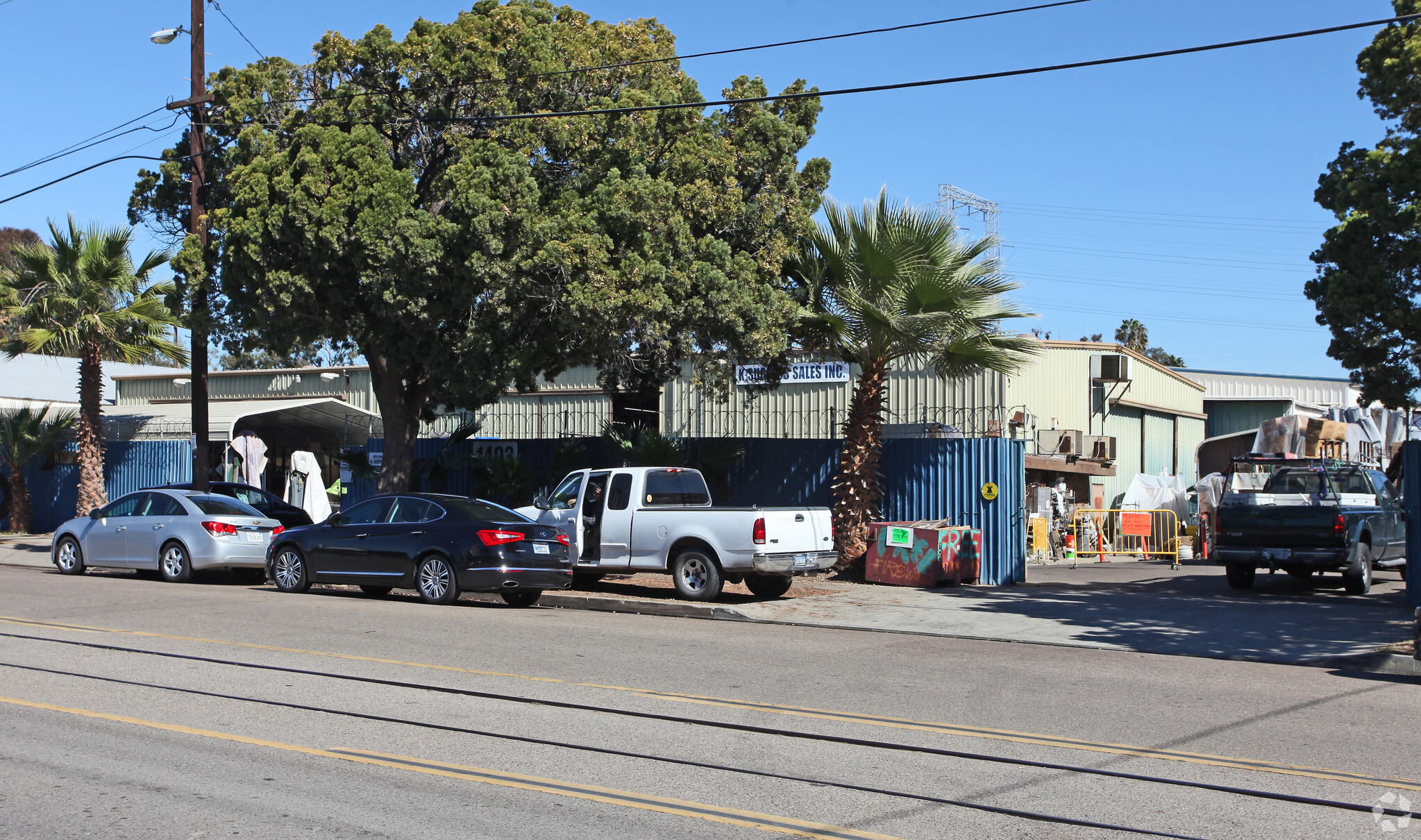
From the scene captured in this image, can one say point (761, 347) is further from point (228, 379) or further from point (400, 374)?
point (228, 379)

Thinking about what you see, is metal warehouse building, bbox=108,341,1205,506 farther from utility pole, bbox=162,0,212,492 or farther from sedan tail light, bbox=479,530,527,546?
sedan tail light, bbox=479,530,527,546

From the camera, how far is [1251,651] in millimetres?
12164

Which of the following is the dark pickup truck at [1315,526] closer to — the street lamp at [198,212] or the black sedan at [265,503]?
the black sedan at [265,503]

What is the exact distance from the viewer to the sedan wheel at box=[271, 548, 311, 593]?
17312 mm

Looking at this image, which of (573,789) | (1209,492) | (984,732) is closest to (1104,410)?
(1209,492)

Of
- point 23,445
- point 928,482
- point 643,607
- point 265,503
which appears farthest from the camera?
point 23,445

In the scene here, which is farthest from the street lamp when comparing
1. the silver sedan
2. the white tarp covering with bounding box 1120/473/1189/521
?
the white tarp covering with bounding box 1120/473/1189/521

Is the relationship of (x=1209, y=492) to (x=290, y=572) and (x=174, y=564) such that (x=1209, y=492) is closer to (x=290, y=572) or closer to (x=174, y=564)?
(x=290, y=572)

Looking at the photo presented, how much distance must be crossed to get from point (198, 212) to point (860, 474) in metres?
12.3

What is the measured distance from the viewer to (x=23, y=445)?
94.8 ft

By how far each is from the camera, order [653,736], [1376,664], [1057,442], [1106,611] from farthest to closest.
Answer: [1057,442] → [1106,611] → [1376,664] → [653,736]

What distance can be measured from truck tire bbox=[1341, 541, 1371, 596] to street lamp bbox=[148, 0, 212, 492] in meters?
18.5

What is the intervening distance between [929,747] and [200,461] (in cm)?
1799

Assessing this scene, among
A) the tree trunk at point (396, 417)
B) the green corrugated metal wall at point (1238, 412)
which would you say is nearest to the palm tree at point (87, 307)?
the tree trunk at point (396, 417)
